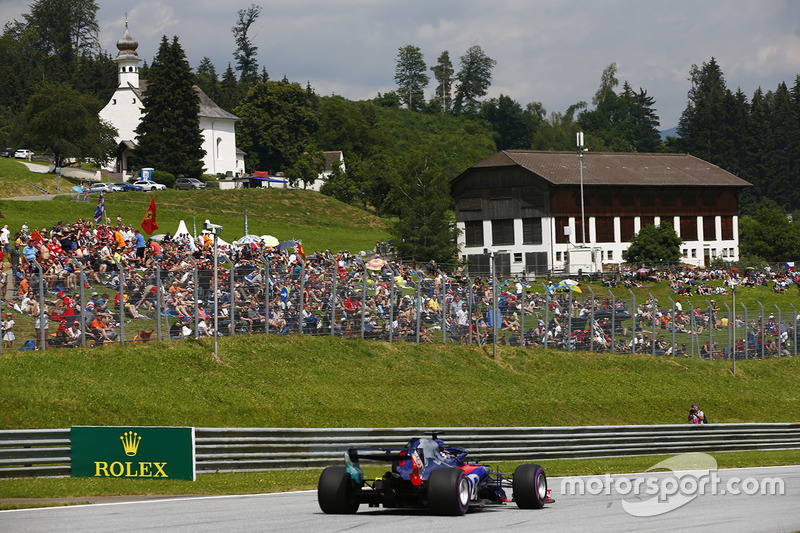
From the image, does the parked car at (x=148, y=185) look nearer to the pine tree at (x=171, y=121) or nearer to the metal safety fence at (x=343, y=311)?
the pine tree at (x=171, y=121)

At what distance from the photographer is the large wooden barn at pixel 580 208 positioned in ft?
277

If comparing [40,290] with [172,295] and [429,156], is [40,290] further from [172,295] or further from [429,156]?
[429,156]

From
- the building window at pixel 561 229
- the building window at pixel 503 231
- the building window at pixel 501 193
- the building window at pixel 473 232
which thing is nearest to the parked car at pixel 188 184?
the building window at pixel 473 232

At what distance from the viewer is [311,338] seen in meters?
30.8

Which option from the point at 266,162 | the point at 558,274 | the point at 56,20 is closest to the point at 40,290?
the point at 558,274

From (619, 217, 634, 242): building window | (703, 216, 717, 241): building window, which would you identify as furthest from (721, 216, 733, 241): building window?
(619, 217, 634, 242): building window

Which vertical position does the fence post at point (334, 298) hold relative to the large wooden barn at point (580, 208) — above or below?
below

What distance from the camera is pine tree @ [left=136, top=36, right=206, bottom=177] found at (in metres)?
98.7

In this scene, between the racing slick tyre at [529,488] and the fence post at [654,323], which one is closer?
the racing slick tyre at [529,488]

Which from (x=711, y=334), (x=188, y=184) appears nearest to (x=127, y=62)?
(x=188, y=184)

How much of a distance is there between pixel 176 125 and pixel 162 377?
78.1m

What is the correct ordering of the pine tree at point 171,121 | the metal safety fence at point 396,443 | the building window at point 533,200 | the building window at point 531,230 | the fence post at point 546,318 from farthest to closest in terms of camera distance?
1. the pine tree at point 171,121
2. the building window at point 533,200
3. the building window at point 531,230
4. the fence post at point 546,318
5. the metal safety fence at point 396,443

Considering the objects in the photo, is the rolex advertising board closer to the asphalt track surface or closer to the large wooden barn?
the asphalt track surface

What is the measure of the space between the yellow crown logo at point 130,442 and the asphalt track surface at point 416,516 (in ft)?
8.32
